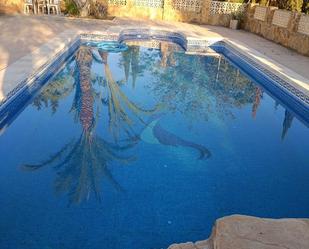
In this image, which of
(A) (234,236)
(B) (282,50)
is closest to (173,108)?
(A) (234,236)

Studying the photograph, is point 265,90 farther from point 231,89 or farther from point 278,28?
point 278,28

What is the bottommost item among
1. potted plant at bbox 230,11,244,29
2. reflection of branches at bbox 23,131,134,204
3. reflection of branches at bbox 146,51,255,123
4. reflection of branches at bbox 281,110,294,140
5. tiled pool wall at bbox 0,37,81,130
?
reflection of branches at bbox 281,110,294,140

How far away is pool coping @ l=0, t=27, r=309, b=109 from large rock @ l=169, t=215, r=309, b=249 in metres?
4.39

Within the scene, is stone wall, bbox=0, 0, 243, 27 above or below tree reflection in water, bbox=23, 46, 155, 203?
above

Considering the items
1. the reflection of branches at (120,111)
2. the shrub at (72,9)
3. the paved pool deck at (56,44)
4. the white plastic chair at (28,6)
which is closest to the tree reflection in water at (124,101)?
the reflection of branches at (120,111)

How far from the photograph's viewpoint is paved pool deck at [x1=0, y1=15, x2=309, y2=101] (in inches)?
292

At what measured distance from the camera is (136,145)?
215 inches

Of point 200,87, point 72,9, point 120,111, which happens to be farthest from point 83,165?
point 72,9

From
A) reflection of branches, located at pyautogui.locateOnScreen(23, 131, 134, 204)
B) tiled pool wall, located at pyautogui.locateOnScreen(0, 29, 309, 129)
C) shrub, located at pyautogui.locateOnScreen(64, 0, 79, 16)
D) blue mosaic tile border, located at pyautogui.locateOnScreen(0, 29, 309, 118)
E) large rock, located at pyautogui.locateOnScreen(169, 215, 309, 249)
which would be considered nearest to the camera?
large rock, located at pyautogui.locateOnScreen(169, 215, 309, 249)

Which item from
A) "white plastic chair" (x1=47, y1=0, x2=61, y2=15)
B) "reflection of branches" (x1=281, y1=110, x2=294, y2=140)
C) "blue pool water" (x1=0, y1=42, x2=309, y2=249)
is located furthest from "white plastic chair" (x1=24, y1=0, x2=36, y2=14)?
"reflection of branches" (x1=281, y1=110, x2=294, y2=140)

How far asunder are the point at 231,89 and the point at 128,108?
315 centimetres

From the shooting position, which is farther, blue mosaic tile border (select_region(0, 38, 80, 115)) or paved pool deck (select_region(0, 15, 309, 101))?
paved pool deck (select_region(0, 15, 309, 101))

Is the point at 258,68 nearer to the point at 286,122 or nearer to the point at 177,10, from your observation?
the point at 286,122

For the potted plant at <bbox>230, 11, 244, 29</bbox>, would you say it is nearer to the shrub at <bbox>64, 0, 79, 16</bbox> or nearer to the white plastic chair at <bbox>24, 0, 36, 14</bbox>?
the shrub at <bbox>64, 0, 79, 16</bbox>
